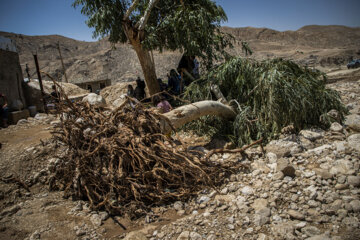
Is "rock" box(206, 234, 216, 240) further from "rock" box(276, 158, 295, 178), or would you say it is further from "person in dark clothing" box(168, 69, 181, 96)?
"person in dark clothing" box(168, 69, 181, 96)

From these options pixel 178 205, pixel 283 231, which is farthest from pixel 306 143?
pixel 178 205

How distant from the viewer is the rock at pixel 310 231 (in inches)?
62.7

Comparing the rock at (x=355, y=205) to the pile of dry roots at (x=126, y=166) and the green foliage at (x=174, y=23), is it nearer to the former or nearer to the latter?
the pile of dry roots at (x=126, y=166)

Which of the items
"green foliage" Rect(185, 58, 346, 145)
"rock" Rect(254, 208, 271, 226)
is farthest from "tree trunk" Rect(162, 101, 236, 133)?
"rock" Rect(254, 208, 271, 226)

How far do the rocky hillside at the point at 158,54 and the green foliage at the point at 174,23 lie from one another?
15.6 metres

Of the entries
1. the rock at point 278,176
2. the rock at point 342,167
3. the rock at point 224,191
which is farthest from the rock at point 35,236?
the rock at point 342,167

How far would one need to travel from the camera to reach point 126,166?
2.51 m

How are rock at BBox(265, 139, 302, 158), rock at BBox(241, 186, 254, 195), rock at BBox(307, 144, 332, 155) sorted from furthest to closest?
rock at BBox(265, 139, 302, 158), rock at BBox(307, 144, 332, 155), rock at BBox(241, 186, 254, 195)

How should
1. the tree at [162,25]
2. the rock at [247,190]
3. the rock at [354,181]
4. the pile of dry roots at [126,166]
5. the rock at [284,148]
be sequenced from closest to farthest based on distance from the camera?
1. the rock at [354,181]
2. the rock at [247,190]
3. the pile of dry roots at [126,166]
4. the rock at [284,148]
5. the tree at [162,25]

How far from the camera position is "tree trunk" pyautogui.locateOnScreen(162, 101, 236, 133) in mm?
3096

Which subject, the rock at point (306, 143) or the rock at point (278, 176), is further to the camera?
the rock at point (306, 143)

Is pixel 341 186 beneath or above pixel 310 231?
above

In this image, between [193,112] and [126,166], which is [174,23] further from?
[126,166]

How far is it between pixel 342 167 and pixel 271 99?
56.7 inches
